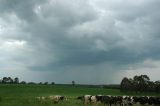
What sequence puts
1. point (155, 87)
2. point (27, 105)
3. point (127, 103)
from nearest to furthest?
1. point (27, 105)
2. point (127, 103)
3. point (155, 87)

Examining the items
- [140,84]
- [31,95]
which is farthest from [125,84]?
[31,95]

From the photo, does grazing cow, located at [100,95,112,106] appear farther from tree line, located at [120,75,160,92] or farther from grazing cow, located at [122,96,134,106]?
tree line, located at [120,75,160,92]

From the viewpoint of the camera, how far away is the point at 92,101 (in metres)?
40.9

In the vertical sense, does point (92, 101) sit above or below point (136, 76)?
below

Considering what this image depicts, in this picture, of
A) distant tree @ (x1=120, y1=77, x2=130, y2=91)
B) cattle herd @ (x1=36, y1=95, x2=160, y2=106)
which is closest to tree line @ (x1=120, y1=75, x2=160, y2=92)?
distant tree @ (x1=120, y1=77, x2=130, y2=91)

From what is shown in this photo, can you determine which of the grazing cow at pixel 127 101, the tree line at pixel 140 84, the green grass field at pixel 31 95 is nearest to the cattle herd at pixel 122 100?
the grazing cow at pixel 127 101

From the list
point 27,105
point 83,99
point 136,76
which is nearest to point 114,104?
point 83,99

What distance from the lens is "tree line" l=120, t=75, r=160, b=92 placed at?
330ft

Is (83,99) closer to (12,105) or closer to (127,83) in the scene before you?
(12,105)

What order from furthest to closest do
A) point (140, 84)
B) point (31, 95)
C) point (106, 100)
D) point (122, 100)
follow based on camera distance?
1. point (140, 84)
2. point (31, 95)
3. point (106, 100)
4. point (122, 100)

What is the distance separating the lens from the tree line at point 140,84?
100500 millimetres

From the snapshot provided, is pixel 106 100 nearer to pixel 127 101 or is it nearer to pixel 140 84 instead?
pixel 127 101

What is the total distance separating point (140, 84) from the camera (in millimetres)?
101312

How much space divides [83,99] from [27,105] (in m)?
11.1
